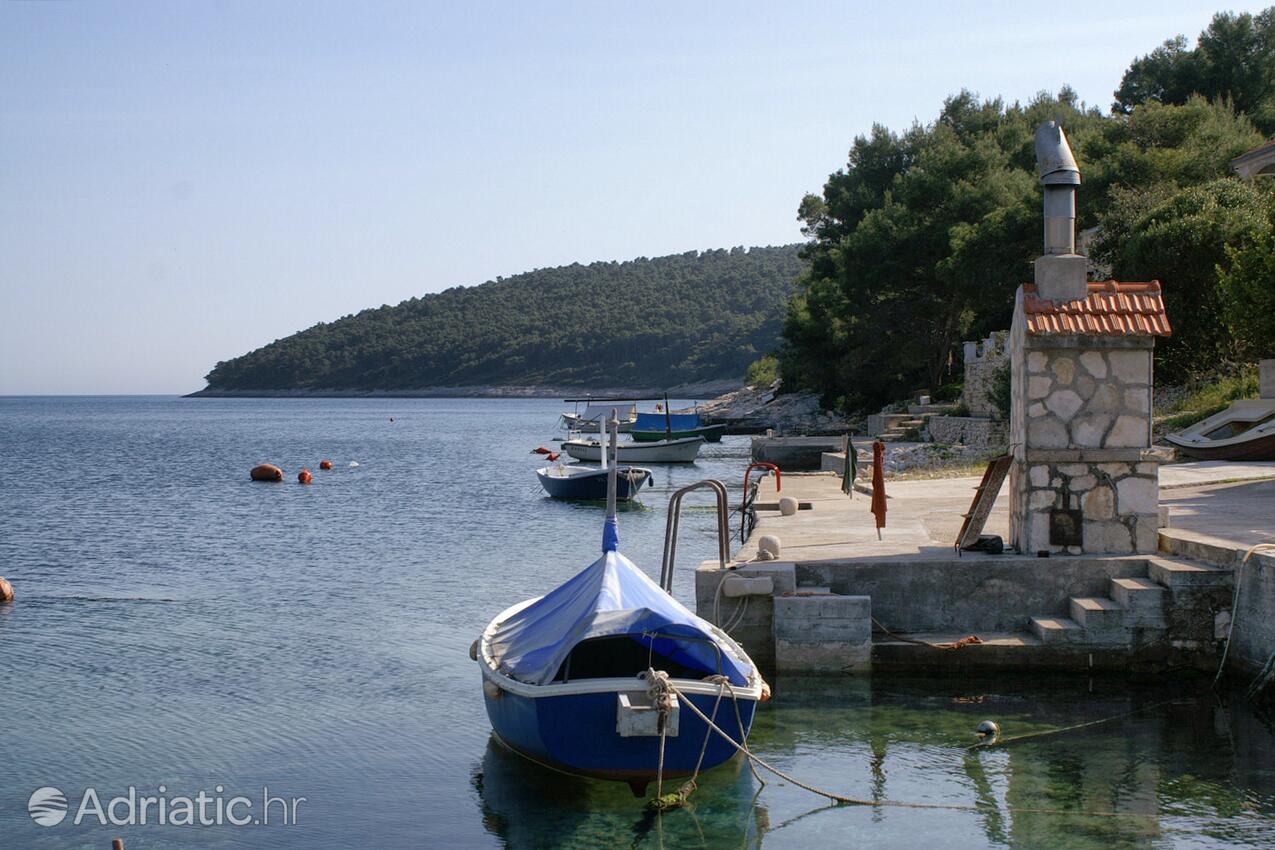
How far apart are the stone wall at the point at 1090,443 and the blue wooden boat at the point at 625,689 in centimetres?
444

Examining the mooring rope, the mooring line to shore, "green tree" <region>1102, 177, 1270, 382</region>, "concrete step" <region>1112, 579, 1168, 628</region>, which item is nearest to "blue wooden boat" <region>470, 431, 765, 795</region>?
the mooring line to shore

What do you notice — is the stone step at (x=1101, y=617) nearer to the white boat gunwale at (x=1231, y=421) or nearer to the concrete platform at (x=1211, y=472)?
the concrete platform at (x=1211, y=472)

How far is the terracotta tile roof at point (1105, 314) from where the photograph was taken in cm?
1264

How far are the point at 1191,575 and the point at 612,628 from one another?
6.15 metres

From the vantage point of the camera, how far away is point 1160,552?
1302 cm

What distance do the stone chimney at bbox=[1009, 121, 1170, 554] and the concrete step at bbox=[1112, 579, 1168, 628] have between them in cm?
78

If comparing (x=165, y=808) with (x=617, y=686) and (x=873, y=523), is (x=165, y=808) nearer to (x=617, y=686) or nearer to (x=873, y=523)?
(x=617, y=686)

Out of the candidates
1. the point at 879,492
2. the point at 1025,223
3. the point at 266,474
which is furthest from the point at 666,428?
the point at 879,492

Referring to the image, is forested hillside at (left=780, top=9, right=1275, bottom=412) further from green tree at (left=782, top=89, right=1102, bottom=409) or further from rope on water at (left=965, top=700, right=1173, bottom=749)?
rope on water at (left=965, top=700, right=1173, bottom=749)

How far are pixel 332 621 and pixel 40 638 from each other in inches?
159

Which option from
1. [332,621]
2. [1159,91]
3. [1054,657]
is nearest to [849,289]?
[1159,91]

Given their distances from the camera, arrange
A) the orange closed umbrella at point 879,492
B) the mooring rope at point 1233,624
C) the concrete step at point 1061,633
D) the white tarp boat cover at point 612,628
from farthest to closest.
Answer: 1. the orange closed umbrella at point 879,492
2. the concrete step at point 1061,633
3. the mooring rope at point 1233,624
4. the white tarp boat cover at point 612,628

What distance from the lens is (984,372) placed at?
39.7 m

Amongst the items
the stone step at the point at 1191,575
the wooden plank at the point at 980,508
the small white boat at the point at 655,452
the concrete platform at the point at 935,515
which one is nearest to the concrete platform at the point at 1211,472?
the concrete platform at the point at 935,515
